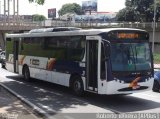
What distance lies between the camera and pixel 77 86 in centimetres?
1625

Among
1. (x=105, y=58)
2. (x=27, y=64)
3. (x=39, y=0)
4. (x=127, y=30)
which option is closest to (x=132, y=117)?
(x=105, y=58)

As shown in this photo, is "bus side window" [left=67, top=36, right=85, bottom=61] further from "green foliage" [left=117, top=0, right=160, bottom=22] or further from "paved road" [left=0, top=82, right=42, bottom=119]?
"green foliage" [left=117, top=0, right=160, bottom=22]

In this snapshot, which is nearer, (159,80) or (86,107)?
(86,107)

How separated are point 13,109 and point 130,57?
458 cm

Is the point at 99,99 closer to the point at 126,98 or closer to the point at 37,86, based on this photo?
the point at 126,98

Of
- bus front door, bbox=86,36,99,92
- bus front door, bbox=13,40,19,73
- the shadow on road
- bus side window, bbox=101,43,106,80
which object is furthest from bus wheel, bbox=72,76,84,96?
bus front door, bbox=13,40,19,73

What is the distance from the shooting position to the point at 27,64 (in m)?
22.5

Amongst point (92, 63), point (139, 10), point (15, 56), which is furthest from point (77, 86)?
point (139, 10)

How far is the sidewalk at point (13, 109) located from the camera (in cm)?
1126

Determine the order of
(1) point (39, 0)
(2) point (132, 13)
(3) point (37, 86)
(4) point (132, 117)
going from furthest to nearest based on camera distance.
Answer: (2) point (132, 13), (3) point (37, 86), (1) point (39, 0), (4) point (132, 117)

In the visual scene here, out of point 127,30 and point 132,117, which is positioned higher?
point 127,30

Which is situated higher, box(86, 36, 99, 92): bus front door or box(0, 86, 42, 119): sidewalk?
box(86, 36, 99, 92): bus front door

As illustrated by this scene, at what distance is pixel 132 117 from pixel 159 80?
245 inches

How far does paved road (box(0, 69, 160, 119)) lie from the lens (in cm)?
1304
